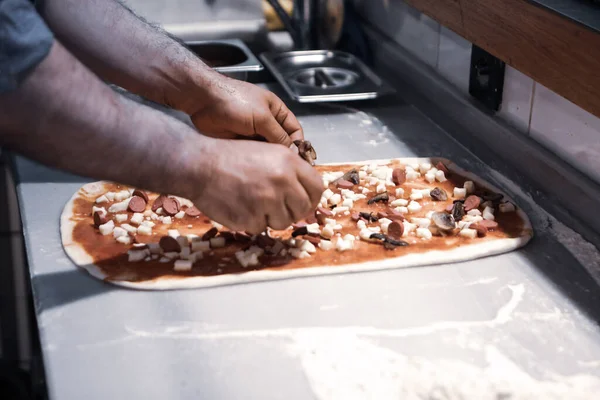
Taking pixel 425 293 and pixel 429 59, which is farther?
pixel 429 59

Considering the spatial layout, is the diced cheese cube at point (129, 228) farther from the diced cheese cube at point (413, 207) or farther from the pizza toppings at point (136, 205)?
the diced cheese cube at point (413, 207)

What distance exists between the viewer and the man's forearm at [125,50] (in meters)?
1.52

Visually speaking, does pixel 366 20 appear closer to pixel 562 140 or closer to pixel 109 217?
pixel 562 140

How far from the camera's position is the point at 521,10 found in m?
1.43

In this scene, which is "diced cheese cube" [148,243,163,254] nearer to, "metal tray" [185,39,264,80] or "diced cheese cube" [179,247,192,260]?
"diced cheese cube" [179,247,192,260]

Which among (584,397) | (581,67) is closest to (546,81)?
(581,67)

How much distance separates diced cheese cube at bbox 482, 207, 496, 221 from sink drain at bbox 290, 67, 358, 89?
2.54 feet

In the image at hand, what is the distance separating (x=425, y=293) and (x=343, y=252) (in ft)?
0.58

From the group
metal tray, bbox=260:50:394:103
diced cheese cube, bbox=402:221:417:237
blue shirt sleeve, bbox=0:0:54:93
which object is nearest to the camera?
blue shirt sleeve, bbox=0:0:54:93

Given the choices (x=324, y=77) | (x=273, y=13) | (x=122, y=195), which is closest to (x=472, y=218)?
(x=122, y=195)

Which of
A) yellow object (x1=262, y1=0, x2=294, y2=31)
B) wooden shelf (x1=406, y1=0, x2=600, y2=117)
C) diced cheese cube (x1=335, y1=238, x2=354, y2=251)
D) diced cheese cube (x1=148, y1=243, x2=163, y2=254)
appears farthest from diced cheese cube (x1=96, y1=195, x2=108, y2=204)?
yellow object (x1=262, y1=0, x2=294, y2=31)

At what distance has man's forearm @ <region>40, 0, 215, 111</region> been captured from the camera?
4.98 feet

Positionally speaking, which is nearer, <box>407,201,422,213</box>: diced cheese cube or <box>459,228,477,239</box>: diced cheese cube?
<box>459,228,477,239</box>: diced cheese cube

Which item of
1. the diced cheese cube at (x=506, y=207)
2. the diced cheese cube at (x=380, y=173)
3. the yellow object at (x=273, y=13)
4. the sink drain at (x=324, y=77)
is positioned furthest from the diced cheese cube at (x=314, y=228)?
the yellow object at (x=273, y=13)
